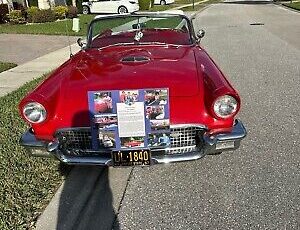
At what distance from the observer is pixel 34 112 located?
3184 mm

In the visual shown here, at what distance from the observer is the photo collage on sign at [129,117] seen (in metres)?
2.97

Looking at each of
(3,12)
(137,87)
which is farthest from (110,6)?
(137,87)

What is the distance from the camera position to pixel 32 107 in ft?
10.5

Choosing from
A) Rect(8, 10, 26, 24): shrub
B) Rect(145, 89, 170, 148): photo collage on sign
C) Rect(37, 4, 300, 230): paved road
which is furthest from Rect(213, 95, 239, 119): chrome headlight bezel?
Rect(8, 10, 26, 24): shrub

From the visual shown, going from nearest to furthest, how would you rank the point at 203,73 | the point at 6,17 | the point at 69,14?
the point at 203,73 < the point at 6,17 < the point at 69,14

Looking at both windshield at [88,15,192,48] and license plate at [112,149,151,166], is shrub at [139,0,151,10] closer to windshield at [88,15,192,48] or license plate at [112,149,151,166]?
windshield at [88,15,192,48]

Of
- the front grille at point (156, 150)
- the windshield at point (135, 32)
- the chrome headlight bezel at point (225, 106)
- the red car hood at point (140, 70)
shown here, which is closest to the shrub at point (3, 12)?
the windshield at point (135, 32)

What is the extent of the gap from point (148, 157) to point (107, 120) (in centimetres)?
47

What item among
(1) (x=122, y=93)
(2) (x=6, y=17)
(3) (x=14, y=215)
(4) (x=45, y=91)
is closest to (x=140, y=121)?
(1) (x=122, y=93)

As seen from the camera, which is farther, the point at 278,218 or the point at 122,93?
the point at 122,93

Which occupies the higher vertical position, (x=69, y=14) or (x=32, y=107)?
(x=32, y=107)

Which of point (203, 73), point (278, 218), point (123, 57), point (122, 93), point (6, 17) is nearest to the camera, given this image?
point (278, 218)

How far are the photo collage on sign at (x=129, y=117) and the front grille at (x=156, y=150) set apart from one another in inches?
3.9

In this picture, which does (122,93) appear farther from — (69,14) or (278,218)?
(69,14)
